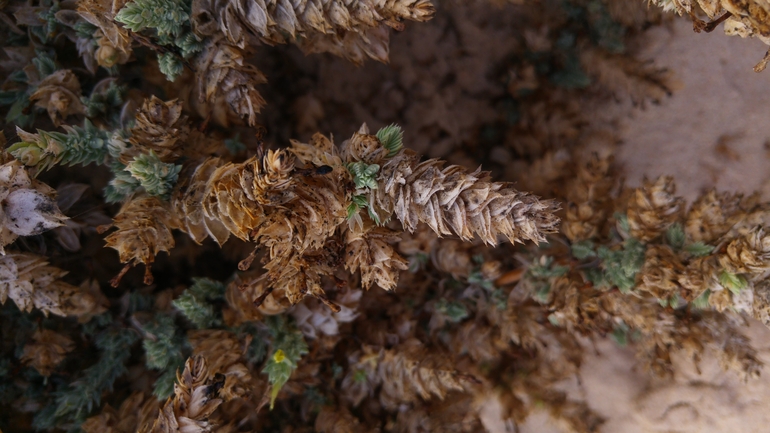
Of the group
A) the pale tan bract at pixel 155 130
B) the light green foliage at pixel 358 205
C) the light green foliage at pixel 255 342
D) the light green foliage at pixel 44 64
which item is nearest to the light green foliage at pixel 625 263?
the light green foliage at pixel 358 205

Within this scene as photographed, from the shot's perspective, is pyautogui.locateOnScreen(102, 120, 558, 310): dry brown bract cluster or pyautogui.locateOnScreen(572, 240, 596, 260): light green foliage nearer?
pyautogui.locateOnScreen(102, 120, 558, 310): dry brown bract cluster

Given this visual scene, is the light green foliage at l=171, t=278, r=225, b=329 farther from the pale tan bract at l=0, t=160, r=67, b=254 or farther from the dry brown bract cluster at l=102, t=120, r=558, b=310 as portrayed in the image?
the pale tan bract at l=0, t=160, r=67, b=254

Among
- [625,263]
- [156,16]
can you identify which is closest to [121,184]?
[156,16]

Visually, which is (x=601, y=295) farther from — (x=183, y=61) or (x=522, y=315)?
(x=183, y=61)

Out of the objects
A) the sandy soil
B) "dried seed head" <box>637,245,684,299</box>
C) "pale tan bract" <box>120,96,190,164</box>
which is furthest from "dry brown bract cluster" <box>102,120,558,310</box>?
the sandy soil

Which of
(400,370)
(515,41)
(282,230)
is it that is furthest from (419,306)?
(515,41)

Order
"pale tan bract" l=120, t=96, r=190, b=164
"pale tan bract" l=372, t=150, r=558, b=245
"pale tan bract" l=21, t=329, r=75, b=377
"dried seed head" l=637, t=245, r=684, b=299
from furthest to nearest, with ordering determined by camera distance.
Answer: "pale tan bract" l=21, t=329, r=75, b=377, "dried seed head" l=637, t=245, r=684, b=299, "pale tan bract" l=120, t=96, r=190, b=164, "pale tan bract" l=372, t=150, r=558, b=245

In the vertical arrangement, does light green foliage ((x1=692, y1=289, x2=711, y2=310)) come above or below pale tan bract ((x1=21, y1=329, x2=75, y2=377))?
above
